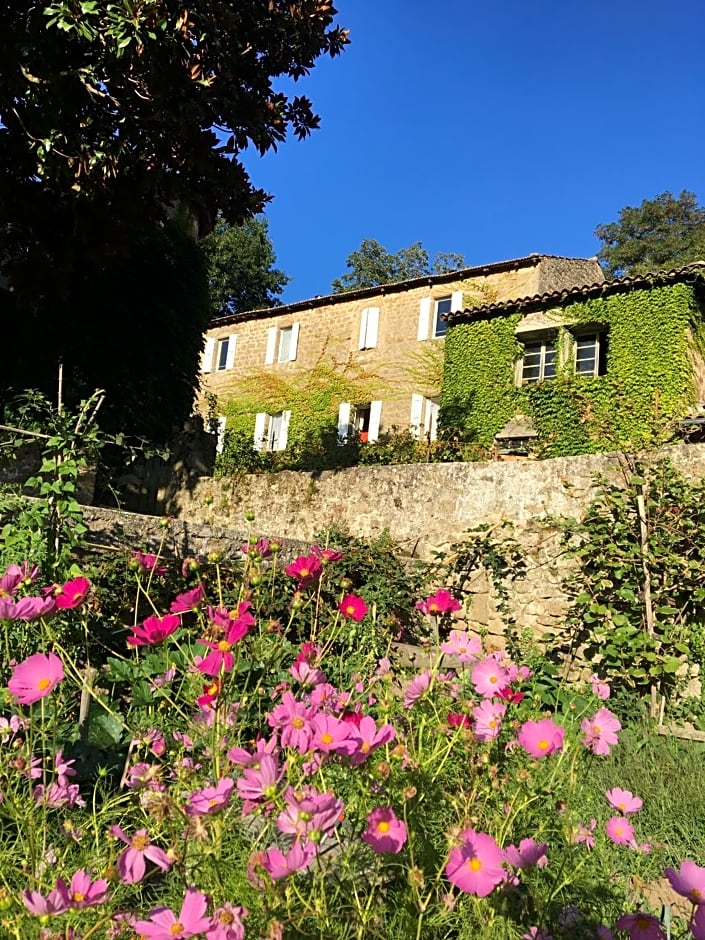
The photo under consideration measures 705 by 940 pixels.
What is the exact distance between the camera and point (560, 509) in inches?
257

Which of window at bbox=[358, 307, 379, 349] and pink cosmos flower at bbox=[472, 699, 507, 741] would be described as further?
window at bbox=[358, 307, 379, 349]

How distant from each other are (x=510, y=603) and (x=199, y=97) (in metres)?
5.47

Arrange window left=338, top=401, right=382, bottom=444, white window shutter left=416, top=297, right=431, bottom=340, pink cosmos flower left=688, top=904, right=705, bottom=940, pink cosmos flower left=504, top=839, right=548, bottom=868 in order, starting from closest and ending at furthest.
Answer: pink cosmos flower left=688, top=904, right=705, bottom=940 → pink cosmos flower left=504, top=839, right=548, bottom=868 → white window shutter left=416, top=297, right=431, bottom=340 → window left=338, top=401, right=382, bottom=444

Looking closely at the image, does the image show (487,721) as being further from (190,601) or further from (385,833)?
(190,601)

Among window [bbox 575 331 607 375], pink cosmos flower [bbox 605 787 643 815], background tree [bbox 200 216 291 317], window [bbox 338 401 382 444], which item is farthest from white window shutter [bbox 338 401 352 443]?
pink cosmos flower [bbox 605 787 643 815]

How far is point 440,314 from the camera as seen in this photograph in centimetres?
1683

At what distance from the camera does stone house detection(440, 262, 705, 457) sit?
12.1 metres

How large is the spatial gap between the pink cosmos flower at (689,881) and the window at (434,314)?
Result: 53.1ft

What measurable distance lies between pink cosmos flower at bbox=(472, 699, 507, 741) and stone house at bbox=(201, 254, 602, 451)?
13662mm

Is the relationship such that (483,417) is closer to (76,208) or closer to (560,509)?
(560,509)

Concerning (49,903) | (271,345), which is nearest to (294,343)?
(271,345)

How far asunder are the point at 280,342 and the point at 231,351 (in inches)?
68.7

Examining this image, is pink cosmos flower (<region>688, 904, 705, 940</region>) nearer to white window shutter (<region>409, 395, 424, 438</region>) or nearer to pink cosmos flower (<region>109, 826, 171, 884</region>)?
pink cosmos flower (<region>109, 826, 171, 884</region>)

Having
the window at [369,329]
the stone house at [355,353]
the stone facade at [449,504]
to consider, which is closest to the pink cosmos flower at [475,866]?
the stone facade at [449,504]
